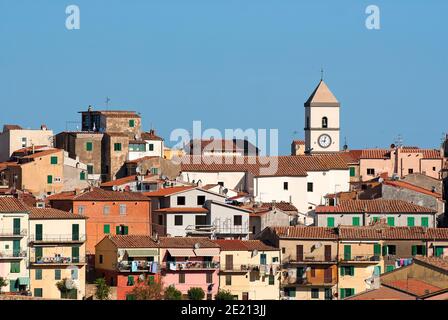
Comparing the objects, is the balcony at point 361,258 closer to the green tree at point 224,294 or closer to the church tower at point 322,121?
the green tree at point 224,294

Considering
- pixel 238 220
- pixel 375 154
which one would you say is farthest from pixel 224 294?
pixel 375 154

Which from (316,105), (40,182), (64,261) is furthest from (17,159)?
(316,105)

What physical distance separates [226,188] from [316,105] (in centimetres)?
2033

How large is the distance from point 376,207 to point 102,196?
688 centimetres

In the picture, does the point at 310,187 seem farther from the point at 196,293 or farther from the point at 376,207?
the point at 196,293

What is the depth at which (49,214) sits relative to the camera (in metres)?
30.9

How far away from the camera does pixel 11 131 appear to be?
151 ft

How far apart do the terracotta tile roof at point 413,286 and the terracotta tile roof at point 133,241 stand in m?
5.79

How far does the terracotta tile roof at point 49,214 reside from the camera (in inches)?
1204

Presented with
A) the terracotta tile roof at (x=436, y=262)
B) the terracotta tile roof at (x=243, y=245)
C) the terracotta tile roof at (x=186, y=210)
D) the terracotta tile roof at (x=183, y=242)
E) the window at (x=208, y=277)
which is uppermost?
the terracotta tile roof at (x=186, y=210)

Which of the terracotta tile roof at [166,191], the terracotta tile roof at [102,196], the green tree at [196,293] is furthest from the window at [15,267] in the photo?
the terracotta tile roof at [166,191]

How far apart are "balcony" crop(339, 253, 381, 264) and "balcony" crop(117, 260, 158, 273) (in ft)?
14.0

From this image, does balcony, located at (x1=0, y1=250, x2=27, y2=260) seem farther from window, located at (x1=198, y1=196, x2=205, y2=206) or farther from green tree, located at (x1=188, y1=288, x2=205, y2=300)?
window, located at (x1=198, y1=196, x2=205, y2=206)
